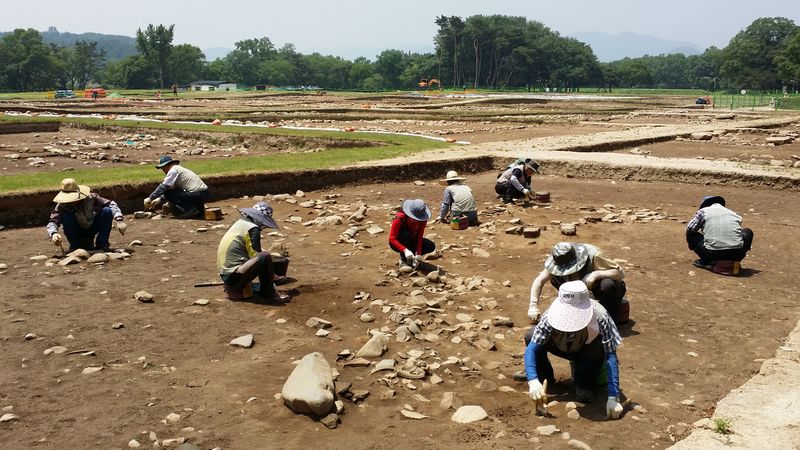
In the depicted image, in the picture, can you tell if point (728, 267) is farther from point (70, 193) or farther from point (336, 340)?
point (70, 193)

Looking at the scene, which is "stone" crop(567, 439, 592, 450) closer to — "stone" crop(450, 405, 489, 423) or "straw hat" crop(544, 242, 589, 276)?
"stone" crop(450, 405, 489, 423)

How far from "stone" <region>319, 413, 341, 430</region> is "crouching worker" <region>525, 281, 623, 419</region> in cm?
160

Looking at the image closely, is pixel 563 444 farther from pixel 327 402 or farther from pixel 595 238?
pixel 595 238

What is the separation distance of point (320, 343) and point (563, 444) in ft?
10.0

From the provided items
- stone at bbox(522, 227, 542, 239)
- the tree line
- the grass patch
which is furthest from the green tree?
stone at bbox(522, 227, 542, 239)

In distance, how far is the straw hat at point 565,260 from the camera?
699cm

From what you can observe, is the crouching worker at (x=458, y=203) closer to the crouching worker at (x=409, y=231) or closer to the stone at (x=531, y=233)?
the stone at (x=531, y=233)

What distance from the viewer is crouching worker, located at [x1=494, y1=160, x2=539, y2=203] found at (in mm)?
14734

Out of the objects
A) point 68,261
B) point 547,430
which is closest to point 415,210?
point 547,430

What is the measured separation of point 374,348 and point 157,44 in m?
129

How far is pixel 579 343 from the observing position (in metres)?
5.86

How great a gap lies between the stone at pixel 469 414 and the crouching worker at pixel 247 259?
12.0 ft

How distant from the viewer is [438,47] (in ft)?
431

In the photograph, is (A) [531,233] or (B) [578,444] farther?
(A) [531,233]
